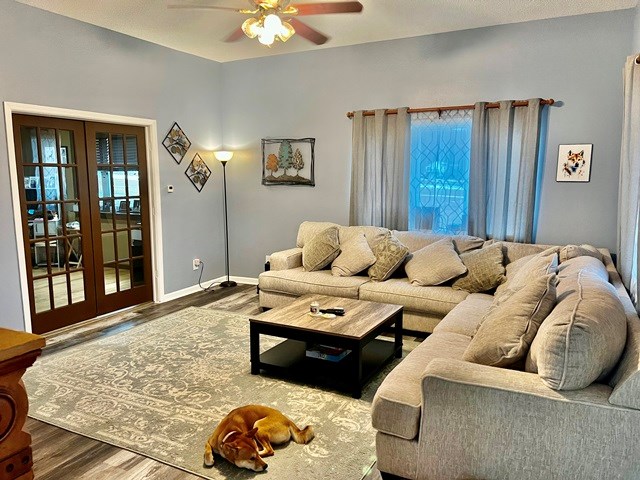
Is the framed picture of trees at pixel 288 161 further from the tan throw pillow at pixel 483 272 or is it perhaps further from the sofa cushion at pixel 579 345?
the sofa cushion at pixel 579 345

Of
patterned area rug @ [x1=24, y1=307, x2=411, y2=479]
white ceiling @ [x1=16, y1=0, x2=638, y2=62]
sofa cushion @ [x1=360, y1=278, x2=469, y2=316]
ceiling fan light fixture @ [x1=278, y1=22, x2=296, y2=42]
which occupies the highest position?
white ceiling @ [x1=16, y1=0, x2=638, y2=62]

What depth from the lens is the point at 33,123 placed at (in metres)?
4.04

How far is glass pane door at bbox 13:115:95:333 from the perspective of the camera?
13.2 feet

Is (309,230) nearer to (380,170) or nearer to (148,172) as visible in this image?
(380,170)

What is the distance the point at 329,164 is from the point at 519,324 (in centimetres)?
365

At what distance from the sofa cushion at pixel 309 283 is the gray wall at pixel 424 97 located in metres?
1.09

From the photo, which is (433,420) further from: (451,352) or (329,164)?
(329,164)

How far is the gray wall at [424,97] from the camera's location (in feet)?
13.4

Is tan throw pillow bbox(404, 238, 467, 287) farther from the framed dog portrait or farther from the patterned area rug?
the framed dog portrait

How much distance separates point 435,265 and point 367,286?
0.63 m

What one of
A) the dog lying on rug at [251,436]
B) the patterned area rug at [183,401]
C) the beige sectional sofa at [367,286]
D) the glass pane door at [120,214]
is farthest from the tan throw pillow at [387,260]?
the glass pane door at [120,214]

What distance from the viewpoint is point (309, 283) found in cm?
442

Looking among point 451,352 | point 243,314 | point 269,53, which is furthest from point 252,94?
point 451,352

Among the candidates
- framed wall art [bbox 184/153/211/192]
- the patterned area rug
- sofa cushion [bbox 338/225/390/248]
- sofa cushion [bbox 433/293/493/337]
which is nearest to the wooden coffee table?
the patterned area rug
